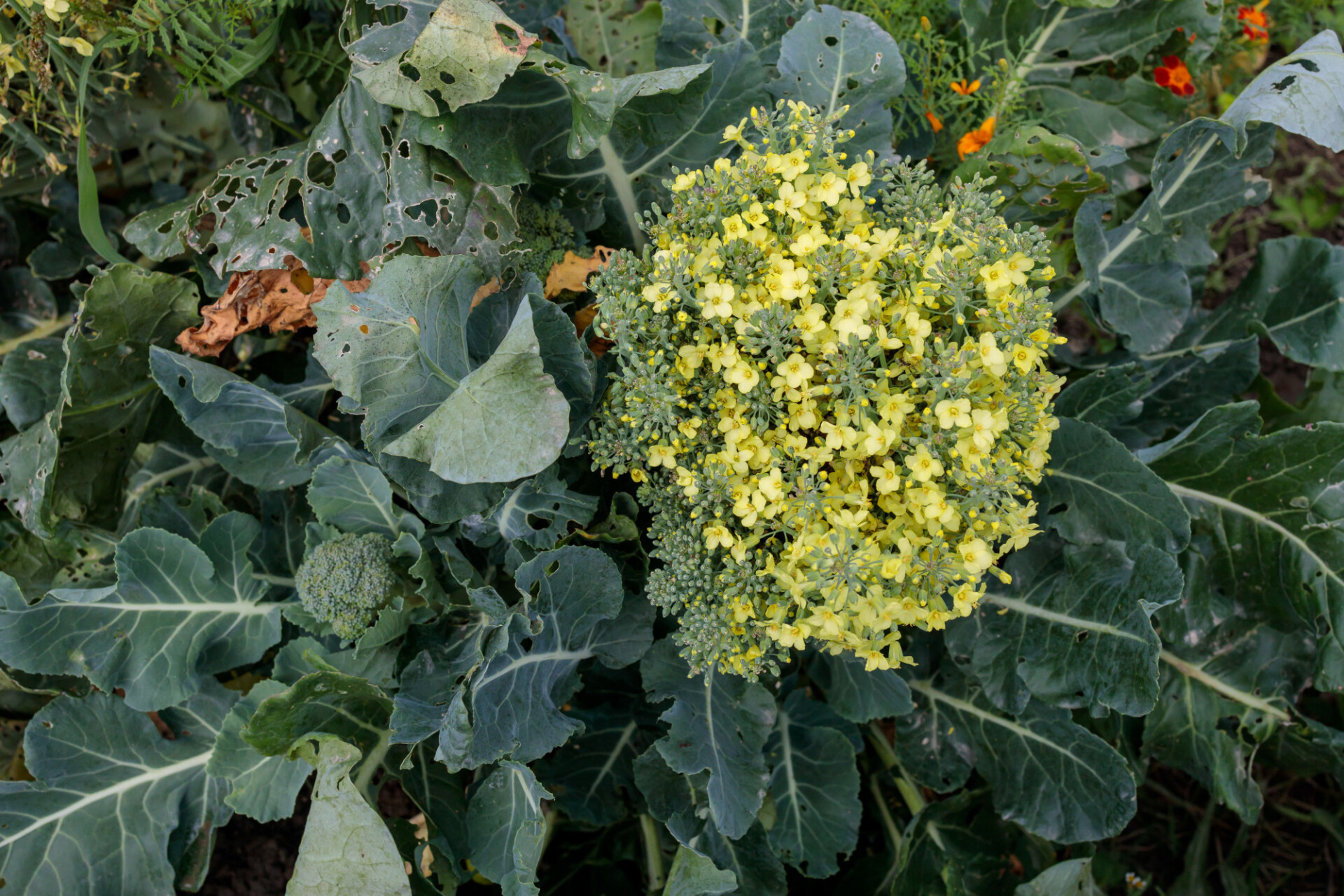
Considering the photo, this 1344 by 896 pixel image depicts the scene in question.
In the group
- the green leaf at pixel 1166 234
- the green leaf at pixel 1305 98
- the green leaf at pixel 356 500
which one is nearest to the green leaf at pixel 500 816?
the green leaf at pixel 356 500

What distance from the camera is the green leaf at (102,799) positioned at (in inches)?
64.8

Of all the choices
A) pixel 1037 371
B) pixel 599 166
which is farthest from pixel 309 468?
pixel 1037 371

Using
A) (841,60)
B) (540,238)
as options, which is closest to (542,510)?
(540,238)

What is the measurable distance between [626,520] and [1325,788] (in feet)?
7.99

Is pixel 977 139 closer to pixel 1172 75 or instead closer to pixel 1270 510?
pixel 1172 75

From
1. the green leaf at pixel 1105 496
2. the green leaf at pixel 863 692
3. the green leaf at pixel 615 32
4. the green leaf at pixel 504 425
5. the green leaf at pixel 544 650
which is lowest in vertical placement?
the green leaf at pixel 863 692

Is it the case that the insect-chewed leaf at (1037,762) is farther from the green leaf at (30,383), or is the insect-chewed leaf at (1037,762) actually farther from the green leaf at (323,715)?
the green leaf at (30,383)

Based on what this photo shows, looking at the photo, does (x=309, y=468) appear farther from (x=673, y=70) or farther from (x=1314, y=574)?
(x=1314, y=574)

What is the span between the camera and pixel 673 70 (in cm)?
138

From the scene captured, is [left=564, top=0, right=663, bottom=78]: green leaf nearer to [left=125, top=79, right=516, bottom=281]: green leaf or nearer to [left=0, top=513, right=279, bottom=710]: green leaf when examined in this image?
[left=125, top=79, right=516, bottom=281]: green leaf

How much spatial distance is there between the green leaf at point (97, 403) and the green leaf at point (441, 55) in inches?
27.4

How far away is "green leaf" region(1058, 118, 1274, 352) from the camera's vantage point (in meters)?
1.64

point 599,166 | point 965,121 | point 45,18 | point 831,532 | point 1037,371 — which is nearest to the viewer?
point 831,532

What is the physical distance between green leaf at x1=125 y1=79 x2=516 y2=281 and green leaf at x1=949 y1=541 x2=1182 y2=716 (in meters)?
1.24
